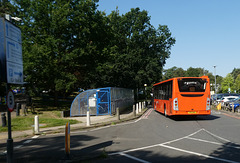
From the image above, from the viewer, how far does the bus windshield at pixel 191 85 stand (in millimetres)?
17500

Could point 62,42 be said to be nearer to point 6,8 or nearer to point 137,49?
point 6,8

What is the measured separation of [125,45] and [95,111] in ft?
91.6

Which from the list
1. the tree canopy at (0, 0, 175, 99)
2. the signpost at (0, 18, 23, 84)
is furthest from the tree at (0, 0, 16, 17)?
the signpost at (0, 18, 23, 84)

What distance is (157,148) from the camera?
8.34 m

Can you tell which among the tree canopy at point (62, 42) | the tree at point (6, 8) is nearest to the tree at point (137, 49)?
the tree canopy at point (62, 42)

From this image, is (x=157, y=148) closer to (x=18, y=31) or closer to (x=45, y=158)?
(x=45, y=158)

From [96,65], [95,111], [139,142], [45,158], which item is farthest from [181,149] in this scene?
[96,65]

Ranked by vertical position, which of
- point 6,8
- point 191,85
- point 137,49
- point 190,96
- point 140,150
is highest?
point 6,8

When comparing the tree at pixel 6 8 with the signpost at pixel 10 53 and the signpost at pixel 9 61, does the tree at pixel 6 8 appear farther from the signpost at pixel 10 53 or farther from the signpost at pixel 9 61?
the signpost at pixel 9 61

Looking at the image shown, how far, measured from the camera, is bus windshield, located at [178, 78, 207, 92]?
689 inches

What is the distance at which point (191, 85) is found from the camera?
17.6m

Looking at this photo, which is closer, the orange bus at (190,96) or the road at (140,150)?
the road at (140,150)

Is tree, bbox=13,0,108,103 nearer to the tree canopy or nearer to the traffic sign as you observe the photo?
the tree canopy

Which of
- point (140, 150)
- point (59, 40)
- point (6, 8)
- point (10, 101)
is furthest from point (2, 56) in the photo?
point (6, 8)
